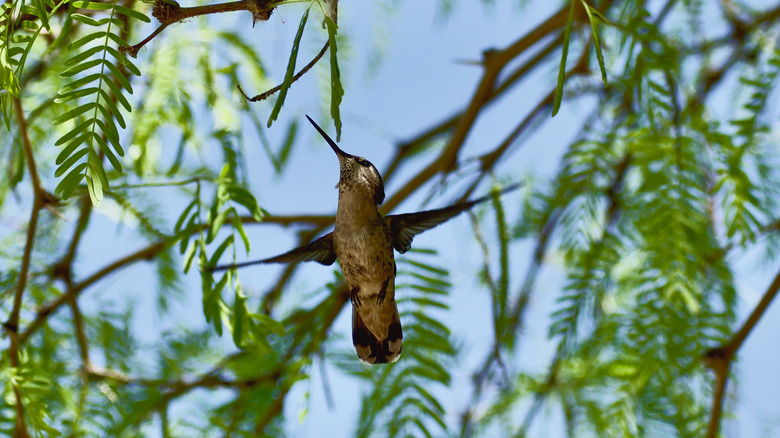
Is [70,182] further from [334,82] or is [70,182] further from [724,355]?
[724,355]

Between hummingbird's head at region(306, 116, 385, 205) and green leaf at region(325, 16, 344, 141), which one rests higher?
hummingbird's head at region(306, 116, 385, 205)

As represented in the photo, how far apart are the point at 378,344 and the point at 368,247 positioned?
0.16 meters

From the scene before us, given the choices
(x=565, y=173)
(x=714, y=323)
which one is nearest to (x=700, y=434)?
(x=714, y=323)

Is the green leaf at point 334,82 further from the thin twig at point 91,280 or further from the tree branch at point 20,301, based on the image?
the thin twig at point 91,280

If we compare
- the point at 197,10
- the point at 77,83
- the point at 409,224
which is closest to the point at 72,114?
the point at 77,83

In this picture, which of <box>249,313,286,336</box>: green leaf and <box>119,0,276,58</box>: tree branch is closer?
<box>119,0,276,58</box>: tree branch

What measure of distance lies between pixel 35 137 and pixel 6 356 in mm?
546

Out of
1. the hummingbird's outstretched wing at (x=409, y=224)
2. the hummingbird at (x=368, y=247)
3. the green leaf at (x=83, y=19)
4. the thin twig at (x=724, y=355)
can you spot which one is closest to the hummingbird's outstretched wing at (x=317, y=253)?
the hummingbird at (x=368, y=247)

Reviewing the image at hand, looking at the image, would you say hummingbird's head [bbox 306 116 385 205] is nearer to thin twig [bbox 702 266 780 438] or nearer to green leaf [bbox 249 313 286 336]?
green leaf [bbox 249 313 286 336]

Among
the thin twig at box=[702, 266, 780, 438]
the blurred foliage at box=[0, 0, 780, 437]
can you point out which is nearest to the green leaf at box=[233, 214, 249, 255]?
the blurred foliage at box=[0, 0, 780, 437]

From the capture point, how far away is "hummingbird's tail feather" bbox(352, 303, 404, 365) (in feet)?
3.96

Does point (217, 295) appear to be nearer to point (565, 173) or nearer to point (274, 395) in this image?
point (274, 395)

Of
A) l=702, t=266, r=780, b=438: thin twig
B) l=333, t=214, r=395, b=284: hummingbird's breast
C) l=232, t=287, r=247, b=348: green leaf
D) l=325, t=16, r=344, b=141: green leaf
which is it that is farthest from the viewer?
l=702, t=266, r=780, b=438: thin twig

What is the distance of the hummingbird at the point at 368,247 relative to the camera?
1174 mm
